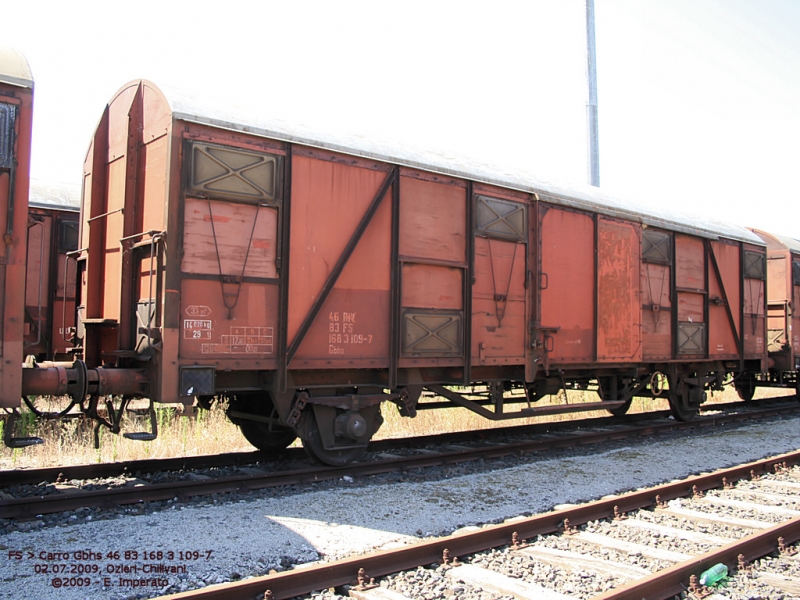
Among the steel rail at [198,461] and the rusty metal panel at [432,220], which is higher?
the rusty metal panel at [432,220]

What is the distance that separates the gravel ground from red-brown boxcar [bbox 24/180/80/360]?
19.5 feet

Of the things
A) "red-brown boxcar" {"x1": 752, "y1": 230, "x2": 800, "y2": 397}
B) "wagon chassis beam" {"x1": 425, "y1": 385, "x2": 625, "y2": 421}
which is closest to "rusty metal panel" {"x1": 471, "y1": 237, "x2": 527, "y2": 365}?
"wagon chassis beam" {"x1": 425, "y1": 385, "x2": 625, "y2": 421}

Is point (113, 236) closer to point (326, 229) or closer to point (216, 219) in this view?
point (216, 219)

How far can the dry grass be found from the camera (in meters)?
8.18

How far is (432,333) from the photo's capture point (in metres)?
8.09

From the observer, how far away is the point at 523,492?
6.86 metres

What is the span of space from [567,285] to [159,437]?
6461mm

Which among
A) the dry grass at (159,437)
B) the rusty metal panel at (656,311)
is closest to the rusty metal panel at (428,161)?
the rusty metal panel at (656,311)

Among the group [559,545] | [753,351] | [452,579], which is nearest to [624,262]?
[753,351]

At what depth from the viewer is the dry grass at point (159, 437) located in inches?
322

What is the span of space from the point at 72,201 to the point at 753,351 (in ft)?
45.8

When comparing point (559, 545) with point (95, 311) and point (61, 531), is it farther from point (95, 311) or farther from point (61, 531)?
point (95, 311)

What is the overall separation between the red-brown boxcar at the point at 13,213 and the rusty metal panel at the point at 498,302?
17.1 ft

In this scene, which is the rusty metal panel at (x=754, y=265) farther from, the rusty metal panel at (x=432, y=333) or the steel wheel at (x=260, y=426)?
the steel wheel at (x=260, y=426)
